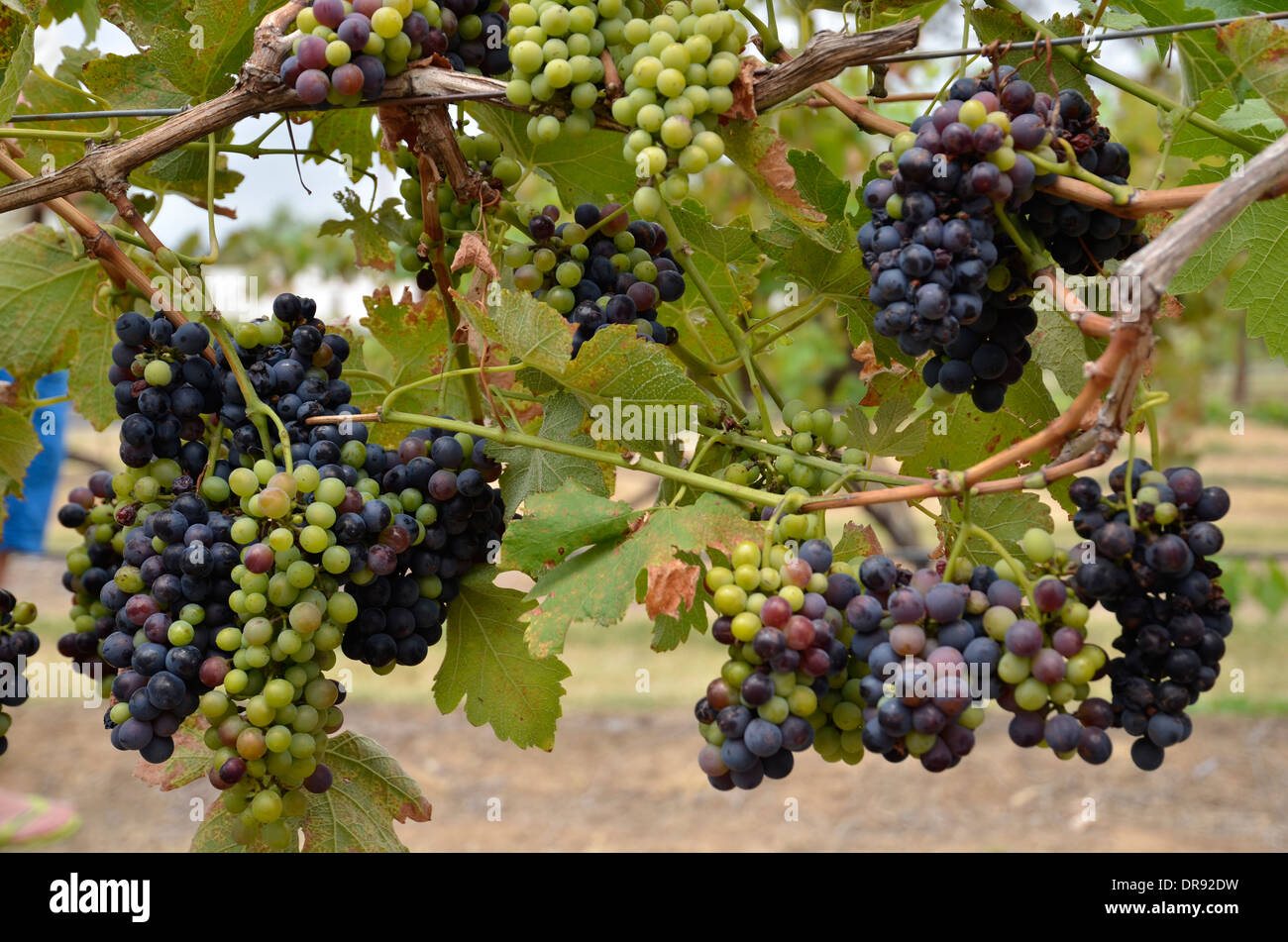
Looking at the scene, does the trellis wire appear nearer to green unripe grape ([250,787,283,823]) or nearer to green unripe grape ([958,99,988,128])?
green unripe grape ([958,99,988,128])

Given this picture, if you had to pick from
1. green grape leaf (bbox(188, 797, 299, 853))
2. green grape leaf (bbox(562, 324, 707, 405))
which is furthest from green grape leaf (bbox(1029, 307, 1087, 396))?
green grape leaf (bbox(188, 797, 299, 853))

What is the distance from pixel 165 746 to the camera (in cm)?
104

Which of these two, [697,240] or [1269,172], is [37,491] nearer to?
[697,240]

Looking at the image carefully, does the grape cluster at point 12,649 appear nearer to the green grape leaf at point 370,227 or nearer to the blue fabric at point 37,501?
the green grape leaf at point 370,227

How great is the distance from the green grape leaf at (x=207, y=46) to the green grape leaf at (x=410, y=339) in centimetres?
32

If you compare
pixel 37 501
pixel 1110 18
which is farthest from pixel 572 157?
pixel 37 501

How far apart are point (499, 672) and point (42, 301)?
75 centimetres

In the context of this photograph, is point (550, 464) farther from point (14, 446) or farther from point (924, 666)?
point (14, 446)

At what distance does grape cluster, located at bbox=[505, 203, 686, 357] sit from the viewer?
110 centimetres

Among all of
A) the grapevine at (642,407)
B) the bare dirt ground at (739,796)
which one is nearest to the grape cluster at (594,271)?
the grapevine at (642,407)

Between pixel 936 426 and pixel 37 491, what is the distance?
3.23m

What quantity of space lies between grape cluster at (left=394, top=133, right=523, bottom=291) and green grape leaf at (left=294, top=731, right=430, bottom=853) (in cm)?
56
